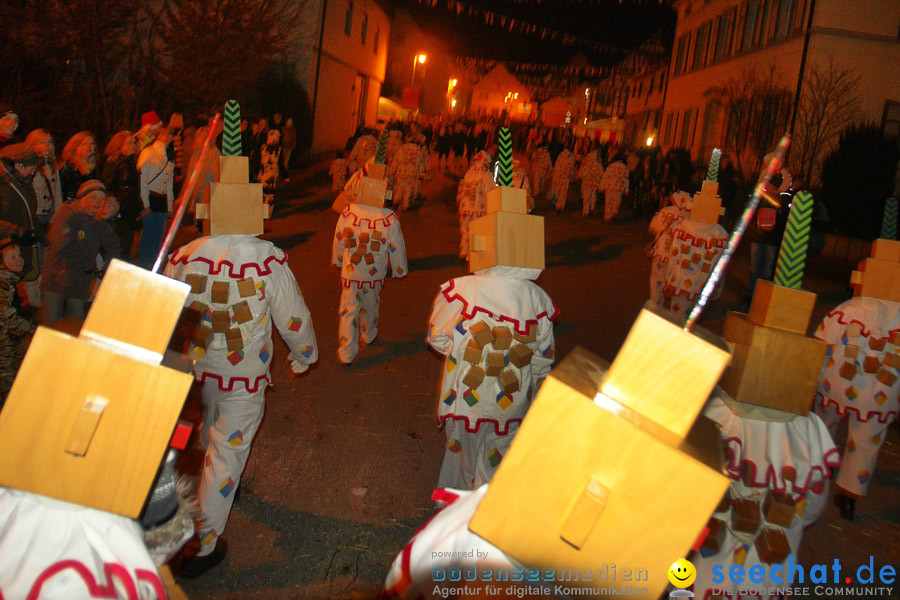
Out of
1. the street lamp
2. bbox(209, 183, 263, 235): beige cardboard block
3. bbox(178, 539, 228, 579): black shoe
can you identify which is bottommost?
bbox(178, 539, 228, 579): black shoe

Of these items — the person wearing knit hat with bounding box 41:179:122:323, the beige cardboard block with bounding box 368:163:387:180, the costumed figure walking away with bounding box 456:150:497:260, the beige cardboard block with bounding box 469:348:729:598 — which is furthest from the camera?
the costumed figure walking away with bounding box 456:150:497:260

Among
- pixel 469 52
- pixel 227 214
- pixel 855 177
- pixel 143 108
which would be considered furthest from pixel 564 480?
pixel 469 52

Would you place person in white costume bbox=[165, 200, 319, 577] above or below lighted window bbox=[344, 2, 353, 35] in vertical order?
below

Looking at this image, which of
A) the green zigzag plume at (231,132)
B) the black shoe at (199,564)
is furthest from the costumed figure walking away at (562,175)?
the black shoe at (199,564)

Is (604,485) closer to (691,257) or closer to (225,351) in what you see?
(225,351)

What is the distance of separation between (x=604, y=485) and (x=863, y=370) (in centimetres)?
409

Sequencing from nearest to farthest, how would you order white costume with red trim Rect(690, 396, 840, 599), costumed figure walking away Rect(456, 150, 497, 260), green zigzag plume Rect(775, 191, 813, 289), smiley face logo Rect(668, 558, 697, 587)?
1. smiley face logo Rect(668, 558, 697, 587)
2. white costume with red trim Rect(690, 396, 840, 599)
3. green zigzag plume Rect(775, 191, 813, 289)
4. costumed figure walking away Rect(456, 150, 497, 260)

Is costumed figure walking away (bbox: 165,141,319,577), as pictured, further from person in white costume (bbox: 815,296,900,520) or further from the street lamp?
the street lamp

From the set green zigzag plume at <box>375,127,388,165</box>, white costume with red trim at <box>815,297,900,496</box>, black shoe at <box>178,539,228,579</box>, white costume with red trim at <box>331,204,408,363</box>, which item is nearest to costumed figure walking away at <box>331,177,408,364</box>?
white costume with red trim at <box>331,204,408,363</box>

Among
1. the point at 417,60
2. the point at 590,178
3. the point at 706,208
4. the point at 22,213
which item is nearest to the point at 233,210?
the point at 22,213

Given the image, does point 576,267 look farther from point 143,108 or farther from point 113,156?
point 143,108

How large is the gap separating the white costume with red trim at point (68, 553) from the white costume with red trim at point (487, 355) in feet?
8.23

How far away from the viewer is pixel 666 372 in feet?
5.42

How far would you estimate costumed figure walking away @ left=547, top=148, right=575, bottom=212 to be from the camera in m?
21.0
